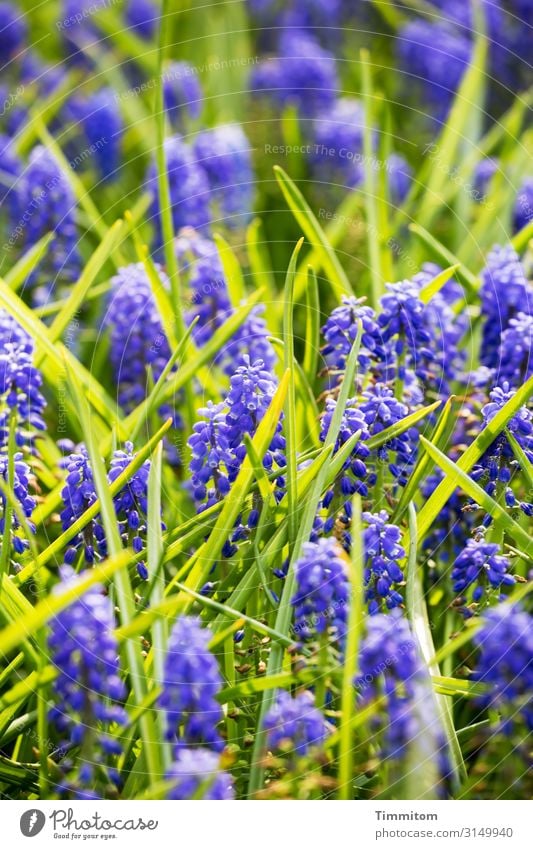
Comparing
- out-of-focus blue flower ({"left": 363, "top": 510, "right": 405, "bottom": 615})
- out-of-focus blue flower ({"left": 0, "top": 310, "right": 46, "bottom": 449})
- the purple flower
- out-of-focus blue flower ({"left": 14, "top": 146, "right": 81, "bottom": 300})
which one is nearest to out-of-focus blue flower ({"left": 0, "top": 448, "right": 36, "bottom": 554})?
out-of-focus blue flower ({"left": 0, "top": 310, "right": 46, "bottom": 449})

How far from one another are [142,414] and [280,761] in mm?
1236

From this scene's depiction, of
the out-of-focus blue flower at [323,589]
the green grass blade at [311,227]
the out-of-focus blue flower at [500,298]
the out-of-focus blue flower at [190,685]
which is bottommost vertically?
the out-of-focus blue flower at [190,685]

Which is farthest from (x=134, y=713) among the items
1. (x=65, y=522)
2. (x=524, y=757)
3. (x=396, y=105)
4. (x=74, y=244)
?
(x=396, y=105)

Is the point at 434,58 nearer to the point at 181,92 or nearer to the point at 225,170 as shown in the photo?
the point at 181,92

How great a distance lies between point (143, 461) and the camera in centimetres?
247

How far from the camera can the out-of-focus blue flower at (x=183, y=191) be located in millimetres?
4301

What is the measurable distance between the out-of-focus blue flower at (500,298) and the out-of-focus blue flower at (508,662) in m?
1.27

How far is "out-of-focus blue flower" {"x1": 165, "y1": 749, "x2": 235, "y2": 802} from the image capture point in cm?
198

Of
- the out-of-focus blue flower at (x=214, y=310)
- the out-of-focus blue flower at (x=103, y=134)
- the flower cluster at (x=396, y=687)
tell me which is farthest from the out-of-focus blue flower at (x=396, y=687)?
the out-of-focus blue flower at (x=103, y=134)

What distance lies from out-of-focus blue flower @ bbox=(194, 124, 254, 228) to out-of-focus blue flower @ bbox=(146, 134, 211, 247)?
133 mm

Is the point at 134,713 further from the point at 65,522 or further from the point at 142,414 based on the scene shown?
the point at 142,414

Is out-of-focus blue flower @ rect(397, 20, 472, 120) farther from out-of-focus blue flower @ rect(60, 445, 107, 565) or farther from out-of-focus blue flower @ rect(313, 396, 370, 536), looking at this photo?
out-of-focus blue flower @ rect(60, 445, 107, 565)

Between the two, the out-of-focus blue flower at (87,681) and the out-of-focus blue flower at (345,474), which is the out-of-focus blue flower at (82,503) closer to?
the out-of-focus blue flower at (87,681)

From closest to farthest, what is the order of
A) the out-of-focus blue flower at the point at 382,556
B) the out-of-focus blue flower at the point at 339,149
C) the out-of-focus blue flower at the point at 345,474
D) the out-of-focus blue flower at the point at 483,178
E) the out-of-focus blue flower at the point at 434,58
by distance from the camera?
the out-of-focus blue flower at the point at 382,556
the out-of-focus blue flower at the point at 345,474
the out-of-focus blue flower at the point at 483,178
the out-of-focus blue flower at the point at 339,149
the out-of-focus blue flower at the point at 434,58
